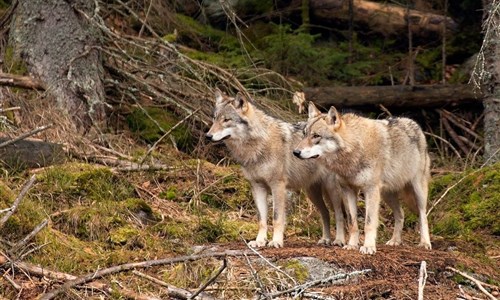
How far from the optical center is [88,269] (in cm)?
736

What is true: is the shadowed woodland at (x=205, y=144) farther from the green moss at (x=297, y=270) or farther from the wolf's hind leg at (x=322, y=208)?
the wolf's hind leg at (x=322, y=208)

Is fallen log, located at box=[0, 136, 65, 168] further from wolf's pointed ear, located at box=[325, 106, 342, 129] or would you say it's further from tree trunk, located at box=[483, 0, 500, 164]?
tree trunk, located at box=[483, 0, 500, 164]

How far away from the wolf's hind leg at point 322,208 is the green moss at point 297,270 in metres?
1.47

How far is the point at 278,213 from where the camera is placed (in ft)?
27.7

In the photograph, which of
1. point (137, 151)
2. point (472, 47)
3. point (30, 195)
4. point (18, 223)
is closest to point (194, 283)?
point (18, 223)

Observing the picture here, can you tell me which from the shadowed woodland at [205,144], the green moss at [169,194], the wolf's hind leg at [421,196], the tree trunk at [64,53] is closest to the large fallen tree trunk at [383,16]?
the shadowed woodland at [205,144]

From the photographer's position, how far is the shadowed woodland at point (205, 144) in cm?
712

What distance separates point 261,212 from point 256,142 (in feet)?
2.26

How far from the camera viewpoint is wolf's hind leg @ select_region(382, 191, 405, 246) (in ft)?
29.5

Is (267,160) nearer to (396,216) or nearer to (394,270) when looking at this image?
(396,216)

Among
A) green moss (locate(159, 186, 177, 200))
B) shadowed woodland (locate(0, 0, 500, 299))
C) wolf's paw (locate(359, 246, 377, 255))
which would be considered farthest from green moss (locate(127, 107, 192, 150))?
wolf's paw (locate(359, 246, 377, 255))

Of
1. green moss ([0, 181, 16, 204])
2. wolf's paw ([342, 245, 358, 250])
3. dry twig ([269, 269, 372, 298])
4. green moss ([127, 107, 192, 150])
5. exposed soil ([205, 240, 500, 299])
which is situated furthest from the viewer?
green moss ([127, 107, 192, 150])

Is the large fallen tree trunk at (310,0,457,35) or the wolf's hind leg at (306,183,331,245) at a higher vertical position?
the large fallen tree trunk at (310,0,457,35)

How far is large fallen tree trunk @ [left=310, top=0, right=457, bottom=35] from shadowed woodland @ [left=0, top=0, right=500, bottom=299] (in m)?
0.04
